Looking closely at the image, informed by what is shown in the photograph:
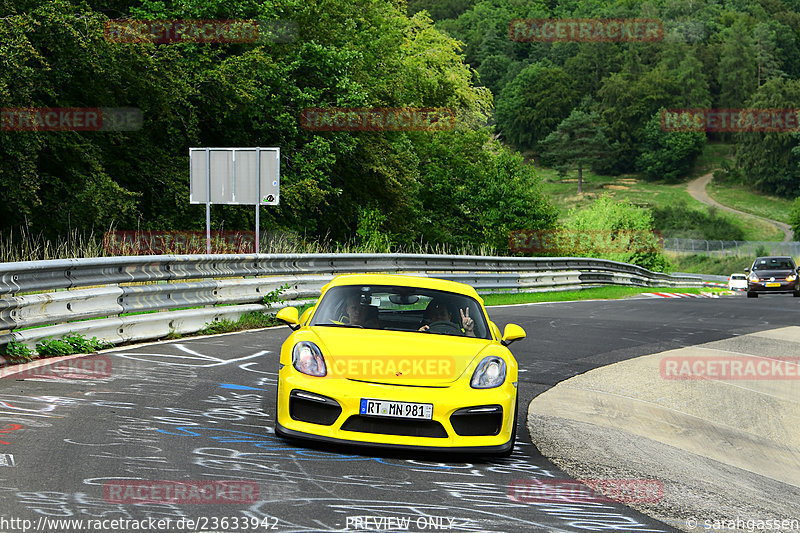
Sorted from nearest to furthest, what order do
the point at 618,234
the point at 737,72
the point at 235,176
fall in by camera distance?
the point at 235,176 < the point at 618,234 < the point at 737,72

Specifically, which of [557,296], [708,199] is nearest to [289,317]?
[557,296]

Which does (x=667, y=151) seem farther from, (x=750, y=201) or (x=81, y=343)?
(x=81, y=343)

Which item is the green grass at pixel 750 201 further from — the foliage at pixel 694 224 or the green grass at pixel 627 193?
the foliage at pixel 694 224

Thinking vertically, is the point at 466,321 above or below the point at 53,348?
above

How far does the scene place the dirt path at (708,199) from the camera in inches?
4852

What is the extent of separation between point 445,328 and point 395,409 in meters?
1.42

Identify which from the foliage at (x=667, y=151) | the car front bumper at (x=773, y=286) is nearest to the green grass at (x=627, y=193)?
the foliage at (x=667, y=151)

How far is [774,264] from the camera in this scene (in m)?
37.1

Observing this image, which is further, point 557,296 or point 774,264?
point 774,264

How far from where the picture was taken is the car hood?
6445 mm

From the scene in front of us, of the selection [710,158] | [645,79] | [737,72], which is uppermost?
[737,72]

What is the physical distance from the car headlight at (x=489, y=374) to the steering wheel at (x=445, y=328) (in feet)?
2.22

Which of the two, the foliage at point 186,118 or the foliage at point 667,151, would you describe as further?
the foliage at point 667,151

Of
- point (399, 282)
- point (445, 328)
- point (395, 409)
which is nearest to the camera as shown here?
point (395, 409)
